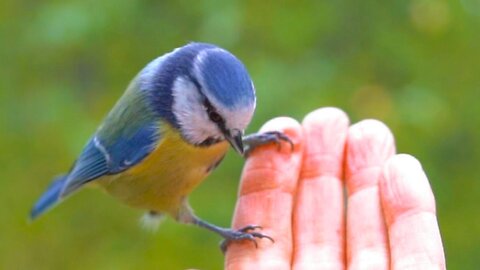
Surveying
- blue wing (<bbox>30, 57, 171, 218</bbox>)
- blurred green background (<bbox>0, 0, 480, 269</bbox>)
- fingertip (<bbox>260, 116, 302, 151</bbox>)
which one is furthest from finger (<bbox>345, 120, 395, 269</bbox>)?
blue wing (<bbox>30, 57, 171, 218</bbox>)

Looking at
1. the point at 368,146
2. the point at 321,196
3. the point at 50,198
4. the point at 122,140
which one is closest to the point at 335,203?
the point at 321,196

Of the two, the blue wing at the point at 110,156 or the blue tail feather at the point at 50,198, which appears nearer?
the blue wing at the point at 110,156

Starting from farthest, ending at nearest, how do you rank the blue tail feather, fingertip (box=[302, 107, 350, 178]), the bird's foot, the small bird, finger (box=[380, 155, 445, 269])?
the blue tail feather
fingertip (box=[302, 107, 350, 178])
the bird's foot
the small bird
finger (box=[380, 155, 445, 269])

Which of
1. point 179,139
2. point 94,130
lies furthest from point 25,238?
point 179,139

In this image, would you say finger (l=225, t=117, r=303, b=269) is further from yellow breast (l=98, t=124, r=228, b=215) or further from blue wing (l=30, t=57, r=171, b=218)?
blue wing (l=30, t=57, r=171, b=218)

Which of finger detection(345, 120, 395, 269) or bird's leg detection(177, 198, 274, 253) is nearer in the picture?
finger detection(345, 120, 395, 269)

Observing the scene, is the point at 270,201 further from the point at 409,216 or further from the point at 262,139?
the point at 409,216

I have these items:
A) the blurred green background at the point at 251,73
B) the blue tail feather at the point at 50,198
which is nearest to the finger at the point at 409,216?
the blurred green background at the point at 251,73

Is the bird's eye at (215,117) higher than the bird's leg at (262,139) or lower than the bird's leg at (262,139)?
lower

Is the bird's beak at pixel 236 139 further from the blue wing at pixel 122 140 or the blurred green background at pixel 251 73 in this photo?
the blurred green background at pixel 251 73
